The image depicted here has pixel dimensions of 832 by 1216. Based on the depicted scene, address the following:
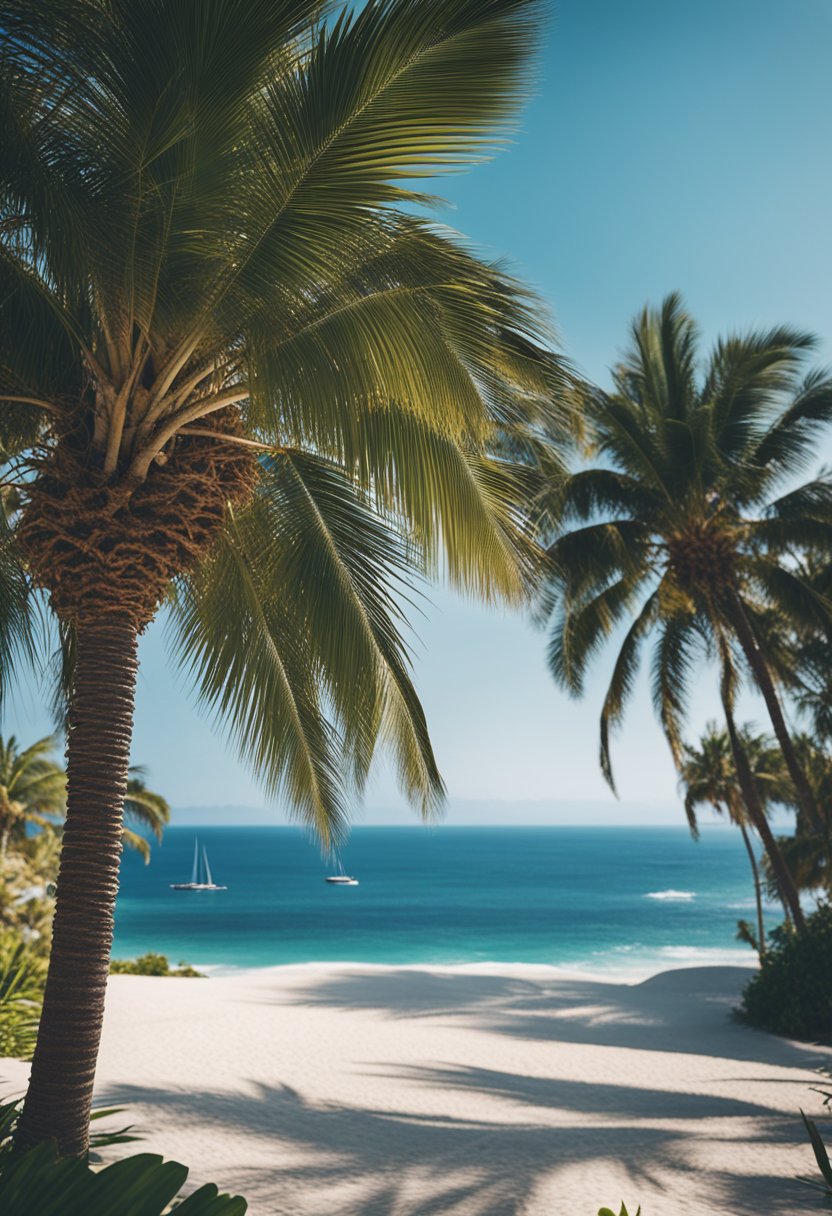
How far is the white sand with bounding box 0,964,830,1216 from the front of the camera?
6.01 metres

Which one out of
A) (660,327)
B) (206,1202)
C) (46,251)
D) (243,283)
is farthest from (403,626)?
(660,327)

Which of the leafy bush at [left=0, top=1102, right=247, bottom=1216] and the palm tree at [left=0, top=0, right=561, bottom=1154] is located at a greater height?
the palm tree at [left=0, top=0, right=561, bottom=1154]

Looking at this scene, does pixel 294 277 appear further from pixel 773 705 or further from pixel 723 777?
pixel 723 777

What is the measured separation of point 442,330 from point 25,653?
196 inches

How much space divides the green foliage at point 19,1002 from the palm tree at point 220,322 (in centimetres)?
502

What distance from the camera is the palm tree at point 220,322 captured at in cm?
449

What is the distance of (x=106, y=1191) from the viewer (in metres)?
2.92

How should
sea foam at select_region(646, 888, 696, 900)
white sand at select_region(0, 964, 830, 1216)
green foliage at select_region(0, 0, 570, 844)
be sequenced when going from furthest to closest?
sea foam at select_region(646, 888, 696, 900), white sand at select_region(0, 964, 830, 1216), green foliage at select_region(0, 0, 570, 844)

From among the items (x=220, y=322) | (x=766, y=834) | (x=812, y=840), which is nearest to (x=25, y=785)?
(x=766, y=834)

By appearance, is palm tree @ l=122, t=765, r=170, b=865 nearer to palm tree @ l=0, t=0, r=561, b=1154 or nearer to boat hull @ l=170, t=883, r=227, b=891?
palm tree @ l=0, t=0, r=561, b=1154

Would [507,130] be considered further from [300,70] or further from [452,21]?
[300,70]

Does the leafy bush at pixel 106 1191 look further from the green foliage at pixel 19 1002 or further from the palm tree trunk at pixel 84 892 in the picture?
the green foliage at pixel 19 1002

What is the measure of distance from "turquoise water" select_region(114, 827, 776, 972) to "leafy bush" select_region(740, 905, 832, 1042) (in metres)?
21.4

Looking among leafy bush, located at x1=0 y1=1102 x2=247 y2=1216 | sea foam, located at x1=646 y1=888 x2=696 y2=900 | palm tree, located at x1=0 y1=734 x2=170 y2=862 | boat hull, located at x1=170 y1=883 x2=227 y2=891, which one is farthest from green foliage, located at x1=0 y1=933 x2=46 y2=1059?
sea foam, located at x1=646 y1=888 x2=696 y2=900
